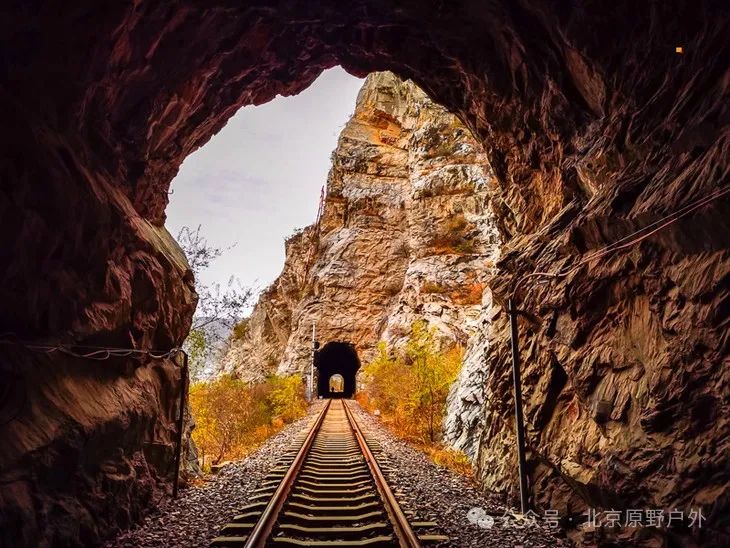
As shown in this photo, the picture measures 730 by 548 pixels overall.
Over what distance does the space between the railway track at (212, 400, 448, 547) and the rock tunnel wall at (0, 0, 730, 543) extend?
1616mm

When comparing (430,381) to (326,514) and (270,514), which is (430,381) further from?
(270,514)

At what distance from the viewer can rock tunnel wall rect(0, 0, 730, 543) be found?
11.8 feet

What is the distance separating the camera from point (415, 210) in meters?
31.0

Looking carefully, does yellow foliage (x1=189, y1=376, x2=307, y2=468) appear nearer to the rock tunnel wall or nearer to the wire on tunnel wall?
the wire on tunnel wall

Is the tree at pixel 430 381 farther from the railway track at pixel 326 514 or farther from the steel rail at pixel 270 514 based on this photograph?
the steel rail at pixel 270 514

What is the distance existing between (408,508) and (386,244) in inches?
1173

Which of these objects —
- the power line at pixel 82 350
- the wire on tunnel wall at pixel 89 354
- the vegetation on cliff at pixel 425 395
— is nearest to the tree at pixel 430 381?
the vegetation on cliff at pixel 425 395

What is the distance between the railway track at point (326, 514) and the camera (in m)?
4.15

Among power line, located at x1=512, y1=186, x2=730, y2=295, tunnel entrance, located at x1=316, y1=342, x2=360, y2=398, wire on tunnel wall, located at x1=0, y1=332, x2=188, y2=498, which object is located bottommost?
tunnel entrance, located at x1=316, y1=342, x2=360, y2=398

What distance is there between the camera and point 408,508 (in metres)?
5.24

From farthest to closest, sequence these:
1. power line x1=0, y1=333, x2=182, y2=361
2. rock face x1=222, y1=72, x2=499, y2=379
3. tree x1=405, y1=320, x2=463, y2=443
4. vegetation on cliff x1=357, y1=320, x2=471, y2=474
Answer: rock face x1=222, y1=72, x2=499, y2=379 < tree x1=405, y1=320, x2=463, y2=443 < vegetation on cliff x1=357, y1=320, x2=471, y2=474 < power line x1=0, y1=333, x2=182, y2=361

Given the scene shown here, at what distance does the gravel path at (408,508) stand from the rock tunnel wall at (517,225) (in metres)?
0.46

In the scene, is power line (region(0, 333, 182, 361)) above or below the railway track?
above

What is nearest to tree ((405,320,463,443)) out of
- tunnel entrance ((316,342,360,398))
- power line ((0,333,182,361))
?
power line ((0,333,182,361))
